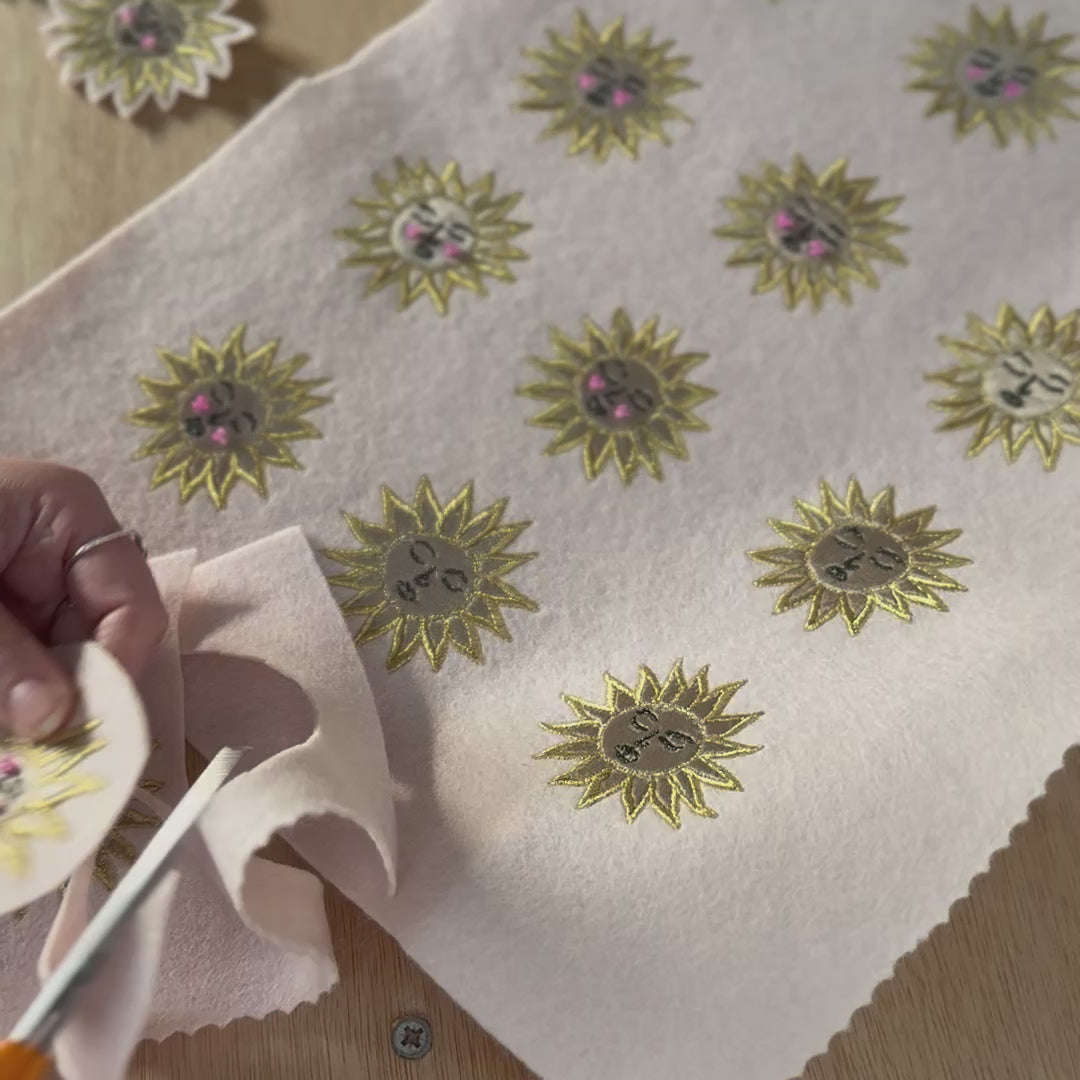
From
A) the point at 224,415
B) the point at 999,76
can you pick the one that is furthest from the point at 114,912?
the point at 999,76

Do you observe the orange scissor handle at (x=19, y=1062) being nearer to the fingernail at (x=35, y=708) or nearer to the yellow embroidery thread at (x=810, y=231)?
the fingernail at (x=35, y=708)

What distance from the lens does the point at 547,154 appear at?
0.63 m

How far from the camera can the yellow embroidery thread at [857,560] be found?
1.63ft

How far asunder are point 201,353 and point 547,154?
21 centimetres

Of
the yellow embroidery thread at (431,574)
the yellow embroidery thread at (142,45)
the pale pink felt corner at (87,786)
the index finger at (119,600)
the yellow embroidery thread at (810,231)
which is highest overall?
the yellow embroidery thread at (142,45)

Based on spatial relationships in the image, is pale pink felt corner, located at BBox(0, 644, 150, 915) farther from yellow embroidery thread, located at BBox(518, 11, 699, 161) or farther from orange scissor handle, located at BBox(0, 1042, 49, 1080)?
yellow embroidery thread, located at BBox(518, 11, 699, 161)

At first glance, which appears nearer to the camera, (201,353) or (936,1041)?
(936,1041)

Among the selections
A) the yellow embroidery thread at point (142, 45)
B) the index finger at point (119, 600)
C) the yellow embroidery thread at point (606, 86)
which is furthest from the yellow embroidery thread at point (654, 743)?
the yellow embroidery thread at point (142, 45)

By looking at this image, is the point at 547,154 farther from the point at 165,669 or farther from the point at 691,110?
the point at 165,669

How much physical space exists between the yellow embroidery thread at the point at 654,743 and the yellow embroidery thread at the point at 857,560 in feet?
0.17

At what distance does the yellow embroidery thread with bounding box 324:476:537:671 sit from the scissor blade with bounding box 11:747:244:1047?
0.32ft

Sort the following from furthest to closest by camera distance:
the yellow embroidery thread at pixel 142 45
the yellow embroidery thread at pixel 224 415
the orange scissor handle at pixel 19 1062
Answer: the yellow embroidery thread at pixel 142 45 → the yellow embroidery thread at pixel 224 415 → the orange scissor handle at pixel 19 1062

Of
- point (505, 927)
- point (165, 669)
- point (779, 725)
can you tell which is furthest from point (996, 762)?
point (165, 669)

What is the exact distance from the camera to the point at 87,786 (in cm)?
39
